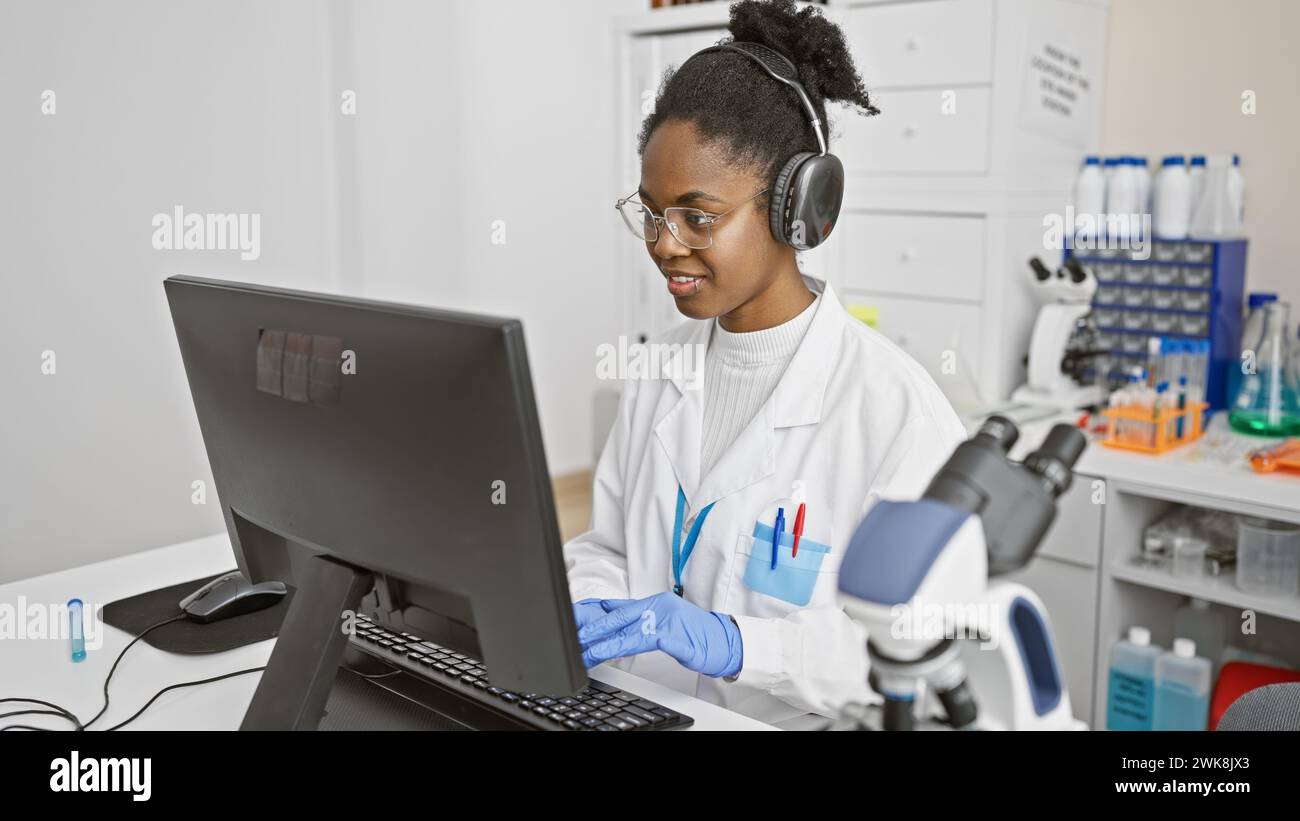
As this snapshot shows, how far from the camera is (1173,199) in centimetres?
256

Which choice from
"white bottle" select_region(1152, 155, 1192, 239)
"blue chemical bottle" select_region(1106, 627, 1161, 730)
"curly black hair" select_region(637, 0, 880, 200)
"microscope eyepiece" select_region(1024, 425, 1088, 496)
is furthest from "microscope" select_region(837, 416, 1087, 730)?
"white bottle" select_region(1152, 155, 1192, 239)

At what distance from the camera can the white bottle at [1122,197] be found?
2.62 metres

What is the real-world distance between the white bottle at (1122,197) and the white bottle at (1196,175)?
12cm

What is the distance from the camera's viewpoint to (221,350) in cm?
105

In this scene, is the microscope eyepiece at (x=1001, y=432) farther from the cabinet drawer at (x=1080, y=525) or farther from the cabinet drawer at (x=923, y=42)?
the cabinet drawer at (x=923, y=42)

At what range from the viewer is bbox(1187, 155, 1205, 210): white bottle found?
8.42 ft

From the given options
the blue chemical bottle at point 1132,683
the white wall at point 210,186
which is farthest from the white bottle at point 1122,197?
the white wall at point 210,186

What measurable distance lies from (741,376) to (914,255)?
136 centimetres

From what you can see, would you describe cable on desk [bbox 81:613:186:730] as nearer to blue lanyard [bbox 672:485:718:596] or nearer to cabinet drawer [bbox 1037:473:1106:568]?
blue lanyard [bbox 672:485:718:596]

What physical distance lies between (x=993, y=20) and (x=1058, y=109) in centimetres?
30

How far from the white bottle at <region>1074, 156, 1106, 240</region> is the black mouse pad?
2126 mm
